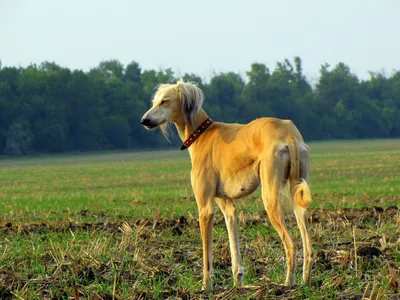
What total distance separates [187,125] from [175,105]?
0.28 metres

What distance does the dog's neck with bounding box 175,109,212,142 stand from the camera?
9.61 metres

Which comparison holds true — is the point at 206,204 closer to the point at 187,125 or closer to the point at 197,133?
the point at 197,133

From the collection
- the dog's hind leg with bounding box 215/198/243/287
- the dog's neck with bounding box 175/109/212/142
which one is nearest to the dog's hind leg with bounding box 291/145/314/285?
the dog's hind leg with bounding box 215/198/243/287

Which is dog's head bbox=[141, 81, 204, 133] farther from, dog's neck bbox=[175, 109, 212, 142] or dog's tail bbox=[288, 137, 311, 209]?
dog's tail bbox=[288, 137, 311, 209]

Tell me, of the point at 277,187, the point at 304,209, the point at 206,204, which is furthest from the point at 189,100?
the point at 304,209

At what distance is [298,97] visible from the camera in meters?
134

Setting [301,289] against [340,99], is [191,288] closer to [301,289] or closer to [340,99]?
[301,289]

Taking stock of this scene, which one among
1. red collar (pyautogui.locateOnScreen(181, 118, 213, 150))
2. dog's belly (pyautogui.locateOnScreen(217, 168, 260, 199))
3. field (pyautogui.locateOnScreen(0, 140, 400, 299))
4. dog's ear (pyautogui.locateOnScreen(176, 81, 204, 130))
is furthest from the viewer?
dog's ear (pyautogui.locateOnScreen(176, 81, 204, 130))

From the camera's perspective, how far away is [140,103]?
10194 cm

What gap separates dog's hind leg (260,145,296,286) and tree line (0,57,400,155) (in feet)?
170

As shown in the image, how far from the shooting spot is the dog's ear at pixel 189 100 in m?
9.56

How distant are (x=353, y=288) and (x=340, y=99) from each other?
13545 centimetres

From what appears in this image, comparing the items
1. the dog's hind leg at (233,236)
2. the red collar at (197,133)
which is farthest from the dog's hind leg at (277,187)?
the red collar at (197,133)

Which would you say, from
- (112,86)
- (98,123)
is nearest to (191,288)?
(98,123)
